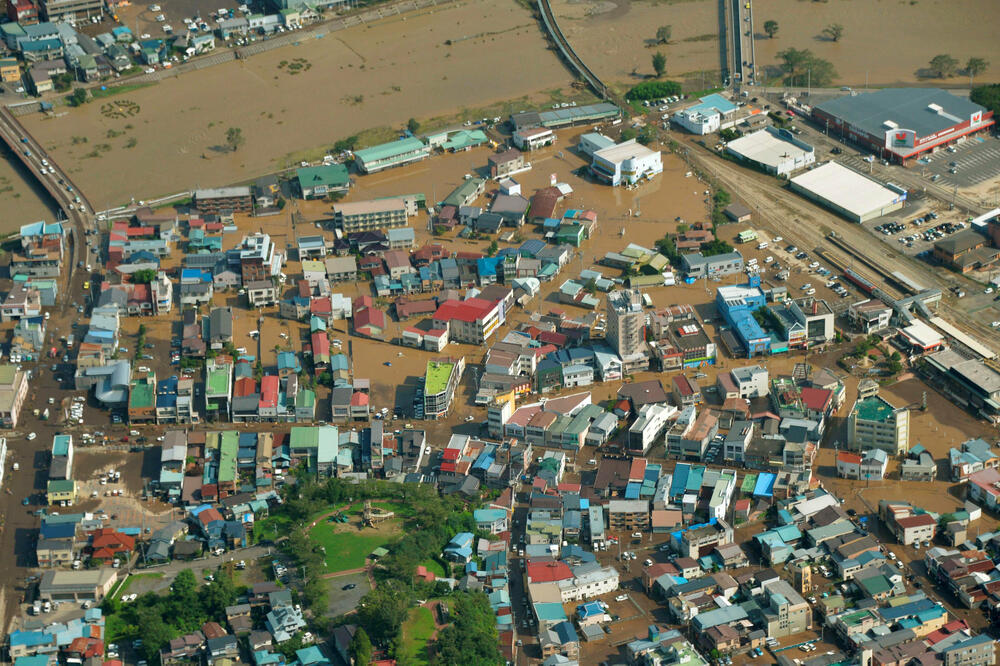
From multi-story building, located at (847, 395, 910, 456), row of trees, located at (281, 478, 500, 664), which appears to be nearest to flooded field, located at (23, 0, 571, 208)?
row of trees, located at (281, 478, 500, 664)

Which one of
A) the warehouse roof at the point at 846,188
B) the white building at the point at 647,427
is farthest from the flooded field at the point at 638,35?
the white building at the point at 647,427

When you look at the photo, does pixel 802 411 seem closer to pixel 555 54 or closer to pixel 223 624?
pixel 223 624

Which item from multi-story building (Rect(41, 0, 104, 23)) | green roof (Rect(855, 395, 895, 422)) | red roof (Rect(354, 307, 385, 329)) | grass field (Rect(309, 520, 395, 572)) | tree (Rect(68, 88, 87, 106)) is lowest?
green roof (Rect(855, 395, 895, 422))

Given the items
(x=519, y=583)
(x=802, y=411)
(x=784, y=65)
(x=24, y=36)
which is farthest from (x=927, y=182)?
(x=24, y=36)

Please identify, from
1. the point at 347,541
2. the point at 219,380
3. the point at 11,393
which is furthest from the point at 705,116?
the point at 11,393

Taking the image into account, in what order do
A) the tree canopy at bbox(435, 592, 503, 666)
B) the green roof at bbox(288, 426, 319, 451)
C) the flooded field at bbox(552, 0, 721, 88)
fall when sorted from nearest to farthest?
the tree canopy at bbox(435, 592, 503, 666), the green roof at bbox(288, 426, 319, 451), the flooded field at bbox(552, 0, 721, 88)

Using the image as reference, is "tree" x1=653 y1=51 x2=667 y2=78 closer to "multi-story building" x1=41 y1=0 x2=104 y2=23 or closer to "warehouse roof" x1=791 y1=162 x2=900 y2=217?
"warehouse roof" x1=791 y1=162 x2=900 y2=217

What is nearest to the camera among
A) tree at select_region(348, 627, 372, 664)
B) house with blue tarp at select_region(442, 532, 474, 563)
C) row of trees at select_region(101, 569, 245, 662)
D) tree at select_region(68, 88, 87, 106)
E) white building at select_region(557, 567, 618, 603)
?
tree at select_region(348, 627, 372, 664)
